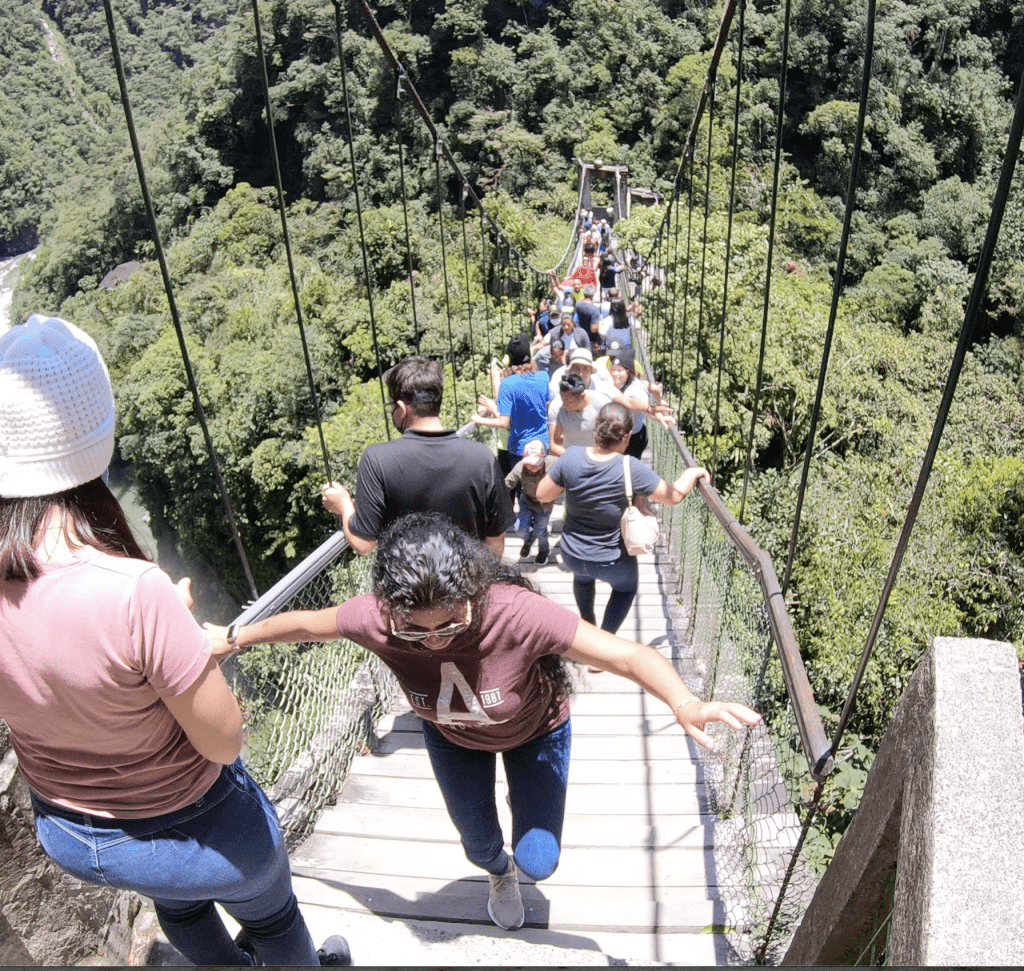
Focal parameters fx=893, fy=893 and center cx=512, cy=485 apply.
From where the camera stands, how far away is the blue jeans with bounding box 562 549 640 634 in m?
2.36

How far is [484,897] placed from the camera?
179 centimetres

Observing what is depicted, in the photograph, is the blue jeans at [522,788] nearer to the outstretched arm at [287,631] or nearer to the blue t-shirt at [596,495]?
the outstretched arm at [287,631]

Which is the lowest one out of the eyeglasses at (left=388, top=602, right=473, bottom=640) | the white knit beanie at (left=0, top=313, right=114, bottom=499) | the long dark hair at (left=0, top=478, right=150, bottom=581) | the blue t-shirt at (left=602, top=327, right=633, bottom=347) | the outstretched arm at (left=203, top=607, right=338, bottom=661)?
the blue t-shirt at (left=602, top=327, right=633, bottom=347)

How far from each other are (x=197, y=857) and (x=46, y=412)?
0.53m

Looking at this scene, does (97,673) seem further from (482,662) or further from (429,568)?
(482,662)

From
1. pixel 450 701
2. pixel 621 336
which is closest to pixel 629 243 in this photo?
pixel 621 336

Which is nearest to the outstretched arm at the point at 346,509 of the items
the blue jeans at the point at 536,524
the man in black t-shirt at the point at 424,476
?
the man in black t-shirt at the point at 424,476

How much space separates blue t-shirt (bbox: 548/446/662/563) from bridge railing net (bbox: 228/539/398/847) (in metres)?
0.60

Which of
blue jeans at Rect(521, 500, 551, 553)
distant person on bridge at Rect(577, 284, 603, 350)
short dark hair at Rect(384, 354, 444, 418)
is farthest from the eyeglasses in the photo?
distant person on bridge at Rect(577, 284, 603, 350)

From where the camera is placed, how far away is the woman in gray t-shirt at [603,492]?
223 cm

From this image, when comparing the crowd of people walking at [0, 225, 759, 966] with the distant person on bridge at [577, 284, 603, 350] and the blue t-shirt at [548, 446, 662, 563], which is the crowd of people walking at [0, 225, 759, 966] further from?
the distant person on bridge at [577, 284, 603, 350]

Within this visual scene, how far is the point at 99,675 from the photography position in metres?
0.87

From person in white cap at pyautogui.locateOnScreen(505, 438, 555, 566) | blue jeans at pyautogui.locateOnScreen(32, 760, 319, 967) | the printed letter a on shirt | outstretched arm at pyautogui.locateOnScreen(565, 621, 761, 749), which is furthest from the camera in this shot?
person in white cap at pyautogui.locateOnScreen(505, 438, 555, 566)

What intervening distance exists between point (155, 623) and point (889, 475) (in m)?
10.0
